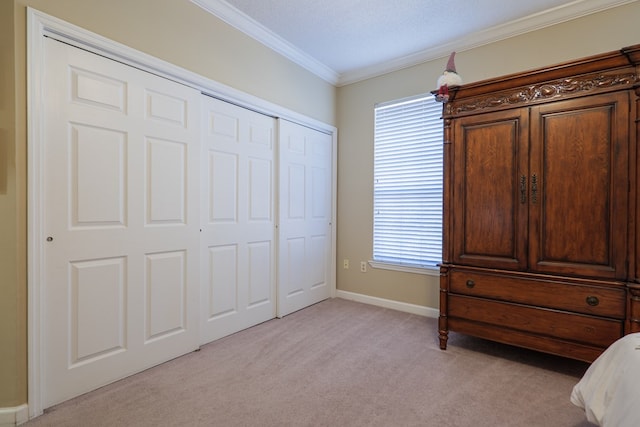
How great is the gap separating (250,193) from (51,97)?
4.80 ft

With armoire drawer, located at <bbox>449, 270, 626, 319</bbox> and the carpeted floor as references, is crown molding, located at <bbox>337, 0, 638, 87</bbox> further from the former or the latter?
the carpeted floor

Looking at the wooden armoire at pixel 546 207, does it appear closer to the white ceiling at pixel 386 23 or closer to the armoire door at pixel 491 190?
the armoire door at pixel 491 190

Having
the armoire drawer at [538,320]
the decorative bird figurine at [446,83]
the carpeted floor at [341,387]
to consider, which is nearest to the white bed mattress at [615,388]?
the carpeted floor at [341,387]

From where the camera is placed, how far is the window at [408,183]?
3.12 metres

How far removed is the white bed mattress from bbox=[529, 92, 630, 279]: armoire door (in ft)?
2.78

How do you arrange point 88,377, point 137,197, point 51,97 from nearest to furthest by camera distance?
point 51,97
point 88,377
point 137,197

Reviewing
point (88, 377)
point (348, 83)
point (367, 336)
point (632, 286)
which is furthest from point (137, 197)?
point (632, 286)

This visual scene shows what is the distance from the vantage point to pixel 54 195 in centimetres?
169

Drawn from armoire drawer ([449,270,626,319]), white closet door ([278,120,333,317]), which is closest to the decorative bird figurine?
armoire drawer ([449,270,626,319])

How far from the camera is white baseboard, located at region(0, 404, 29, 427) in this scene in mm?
1545

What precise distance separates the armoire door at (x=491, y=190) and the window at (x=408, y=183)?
0.73 meters

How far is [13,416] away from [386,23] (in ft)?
11.4

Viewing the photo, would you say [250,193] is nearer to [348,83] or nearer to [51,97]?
[51,97]

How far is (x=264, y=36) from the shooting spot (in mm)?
2816
